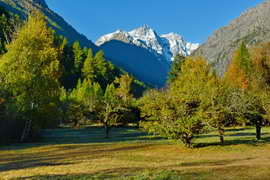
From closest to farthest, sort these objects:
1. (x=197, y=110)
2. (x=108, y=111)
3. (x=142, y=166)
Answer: (x=142, y=166) < (x=197, y=110) < (x=108, y=111)

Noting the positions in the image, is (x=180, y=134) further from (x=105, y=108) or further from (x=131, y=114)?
(x=131, y=114)

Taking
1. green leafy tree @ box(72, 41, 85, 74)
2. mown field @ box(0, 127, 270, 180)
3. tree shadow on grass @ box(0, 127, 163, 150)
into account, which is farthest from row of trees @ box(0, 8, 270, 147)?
green leafy tree @ box(72, 41, 85, 74)

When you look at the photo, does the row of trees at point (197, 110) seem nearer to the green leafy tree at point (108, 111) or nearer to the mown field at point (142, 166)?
the mown field at point (142, 166)

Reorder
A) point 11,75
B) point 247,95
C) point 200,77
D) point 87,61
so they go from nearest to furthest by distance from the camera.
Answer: point 247,95
point 11,75
point 200,77
point 87,61

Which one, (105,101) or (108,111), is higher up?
(105,101)

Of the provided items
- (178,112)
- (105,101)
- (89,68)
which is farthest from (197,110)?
(89,68)

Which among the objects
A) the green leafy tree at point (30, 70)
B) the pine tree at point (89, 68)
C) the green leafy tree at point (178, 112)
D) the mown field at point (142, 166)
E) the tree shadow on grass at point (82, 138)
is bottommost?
the mown field at point (142, 166)

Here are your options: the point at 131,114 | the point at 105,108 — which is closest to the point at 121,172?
the point at 105,108

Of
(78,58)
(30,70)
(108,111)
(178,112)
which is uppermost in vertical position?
(78,58)

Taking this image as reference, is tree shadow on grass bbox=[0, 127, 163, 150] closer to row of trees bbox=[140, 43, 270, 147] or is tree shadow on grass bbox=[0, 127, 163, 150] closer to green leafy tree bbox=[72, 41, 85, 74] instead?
row of trees bbox=[140, 43, 270, 147]

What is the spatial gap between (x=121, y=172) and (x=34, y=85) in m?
20.1

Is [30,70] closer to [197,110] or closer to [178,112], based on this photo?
[178,112]

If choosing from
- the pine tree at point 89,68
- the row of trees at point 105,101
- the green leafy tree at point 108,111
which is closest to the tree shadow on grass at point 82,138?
the green leafy tree at point 108,111

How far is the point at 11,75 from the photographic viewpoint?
29.4 m
